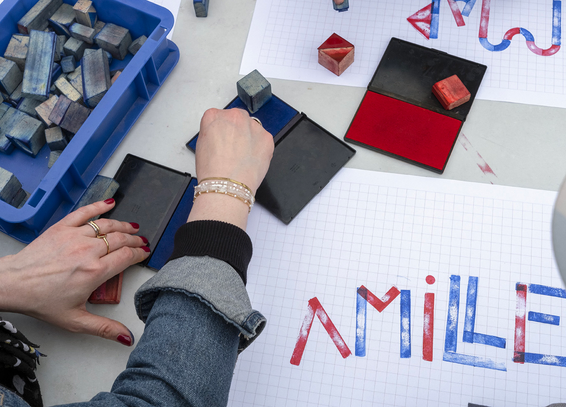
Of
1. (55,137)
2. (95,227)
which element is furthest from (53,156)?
(95,227)

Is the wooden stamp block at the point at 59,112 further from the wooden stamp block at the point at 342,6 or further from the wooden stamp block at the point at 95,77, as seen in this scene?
the wooden stamp block at the point at 342,6

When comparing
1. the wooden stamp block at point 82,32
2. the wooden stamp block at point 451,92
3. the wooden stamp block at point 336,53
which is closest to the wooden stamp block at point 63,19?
the wooden stamp block at point 82,32

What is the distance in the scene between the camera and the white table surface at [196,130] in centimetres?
84

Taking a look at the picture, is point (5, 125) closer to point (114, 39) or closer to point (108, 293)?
point (114, 39)

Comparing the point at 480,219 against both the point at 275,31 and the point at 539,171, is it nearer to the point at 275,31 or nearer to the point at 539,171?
the point at 539,171

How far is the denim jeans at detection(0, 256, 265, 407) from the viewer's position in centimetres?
59

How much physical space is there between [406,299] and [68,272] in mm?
634

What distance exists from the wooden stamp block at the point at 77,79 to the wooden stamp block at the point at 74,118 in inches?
2.1

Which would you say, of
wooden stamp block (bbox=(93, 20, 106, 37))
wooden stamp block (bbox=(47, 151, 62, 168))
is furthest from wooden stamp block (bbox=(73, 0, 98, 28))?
wooden stamp block (bbox=(47, 151, 62, 168))

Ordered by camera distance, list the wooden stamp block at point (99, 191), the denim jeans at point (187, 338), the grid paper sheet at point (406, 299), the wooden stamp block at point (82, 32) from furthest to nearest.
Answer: the wooden stamp block at point (82, 32) → the wooden stamp block at point (99, 191) → the grid paper sheet at point (406, 299) → the denim jeans at point (187, 338)

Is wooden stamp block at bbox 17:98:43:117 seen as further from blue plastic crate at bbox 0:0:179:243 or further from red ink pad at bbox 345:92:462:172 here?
red ink pad at bbox 345:92:462:172

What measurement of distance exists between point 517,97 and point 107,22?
0.99 meters

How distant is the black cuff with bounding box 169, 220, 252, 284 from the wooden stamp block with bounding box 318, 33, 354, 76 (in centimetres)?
49

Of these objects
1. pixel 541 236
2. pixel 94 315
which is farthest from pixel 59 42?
pixel 541 236
